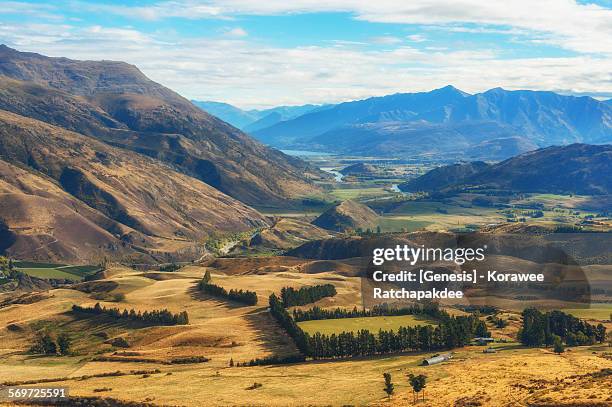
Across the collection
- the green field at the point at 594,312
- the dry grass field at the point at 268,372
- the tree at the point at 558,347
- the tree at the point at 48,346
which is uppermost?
the tree at the point at 558,347

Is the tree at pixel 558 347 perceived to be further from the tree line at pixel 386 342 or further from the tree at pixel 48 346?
the tree at pixel 48 346

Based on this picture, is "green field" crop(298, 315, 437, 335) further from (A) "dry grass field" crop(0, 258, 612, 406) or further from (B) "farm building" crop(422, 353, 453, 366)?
(B) "farm building" crop(422, 353, 453, 366)

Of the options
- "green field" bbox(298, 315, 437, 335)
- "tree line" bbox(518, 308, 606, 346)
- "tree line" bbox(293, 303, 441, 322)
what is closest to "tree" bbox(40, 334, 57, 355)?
"tree line" bbox(293, 303, 441, 322)

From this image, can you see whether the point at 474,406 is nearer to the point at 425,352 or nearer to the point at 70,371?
the point at 425,352

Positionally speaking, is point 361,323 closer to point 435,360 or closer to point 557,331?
point 435,360

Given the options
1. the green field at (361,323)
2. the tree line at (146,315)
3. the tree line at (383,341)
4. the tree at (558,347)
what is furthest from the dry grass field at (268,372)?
the green field at (361,323)

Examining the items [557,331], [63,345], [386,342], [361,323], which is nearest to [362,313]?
[361,323]
